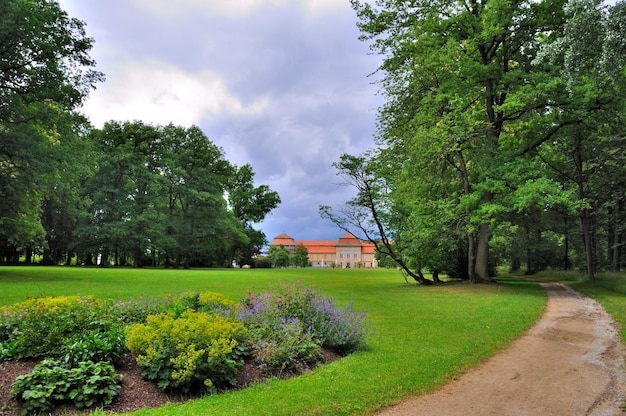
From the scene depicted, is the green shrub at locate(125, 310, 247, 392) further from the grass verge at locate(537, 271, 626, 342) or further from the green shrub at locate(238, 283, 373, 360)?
the grass verge at locate(537, 271, 626, 342)

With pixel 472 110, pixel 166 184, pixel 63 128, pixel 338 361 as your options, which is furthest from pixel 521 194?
pixel 166 184

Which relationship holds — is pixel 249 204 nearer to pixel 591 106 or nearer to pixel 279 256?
pixel 279 256

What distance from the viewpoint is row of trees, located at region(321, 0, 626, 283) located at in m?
18.8

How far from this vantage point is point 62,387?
4246 millimetres

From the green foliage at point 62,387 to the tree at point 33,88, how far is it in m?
18.4

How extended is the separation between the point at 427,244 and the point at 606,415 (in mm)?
19724

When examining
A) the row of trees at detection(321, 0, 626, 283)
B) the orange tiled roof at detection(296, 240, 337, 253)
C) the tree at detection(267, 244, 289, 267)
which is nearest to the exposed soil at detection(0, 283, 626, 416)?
→ the row of trees at detection(321, 0, 626, 283)

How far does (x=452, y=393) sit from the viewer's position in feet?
16.8

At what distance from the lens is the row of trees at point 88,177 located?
19688mm

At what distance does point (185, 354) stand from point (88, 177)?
4728 cm

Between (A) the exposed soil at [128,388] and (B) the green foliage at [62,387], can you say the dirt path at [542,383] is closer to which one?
(A) the exposed soil at [128,388]

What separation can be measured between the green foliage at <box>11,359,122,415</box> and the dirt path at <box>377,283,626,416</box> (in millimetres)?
3184

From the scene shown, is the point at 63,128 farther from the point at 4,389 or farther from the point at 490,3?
the point at 490,3

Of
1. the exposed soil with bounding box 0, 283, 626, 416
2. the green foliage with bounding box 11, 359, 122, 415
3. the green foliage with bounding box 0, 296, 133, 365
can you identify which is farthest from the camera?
the green foliage with bounding box 0, 296, 133, 365
